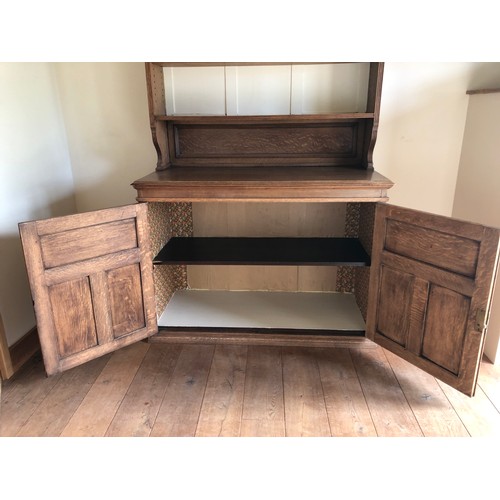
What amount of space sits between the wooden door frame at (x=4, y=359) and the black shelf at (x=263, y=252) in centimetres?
85

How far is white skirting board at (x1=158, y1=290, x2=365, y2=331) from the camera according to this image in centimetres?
244

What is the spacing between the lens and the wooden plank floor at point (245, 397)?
176cm

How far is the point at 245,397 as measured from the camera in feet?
6.44

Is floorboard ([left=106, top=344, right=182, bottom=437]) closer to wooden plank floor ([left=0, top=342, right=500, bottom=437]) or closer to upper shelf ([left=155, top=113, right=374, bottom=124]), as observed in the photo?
wooden plank floor ([left=0, top=342, right=500, bottom=437])

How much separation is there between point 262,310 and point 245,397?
2.38 feet

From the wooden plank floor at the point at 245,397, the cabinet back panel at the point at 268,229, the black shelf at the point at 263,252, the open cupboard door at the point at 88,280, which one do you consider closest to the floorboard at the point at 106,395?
the wooden plank floor at the point at 245,397

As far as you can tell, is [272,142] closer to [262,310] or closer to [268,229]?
[268,229]

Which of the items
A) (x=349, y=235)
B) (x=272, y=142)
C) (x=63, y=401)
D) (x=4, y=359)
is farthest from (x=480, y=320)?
(x=4, y=359)

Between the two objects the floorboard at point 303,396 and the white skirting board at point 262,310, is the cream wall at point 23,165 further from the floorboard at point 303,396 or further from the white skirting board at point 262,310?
the floorboard at point 303,396
